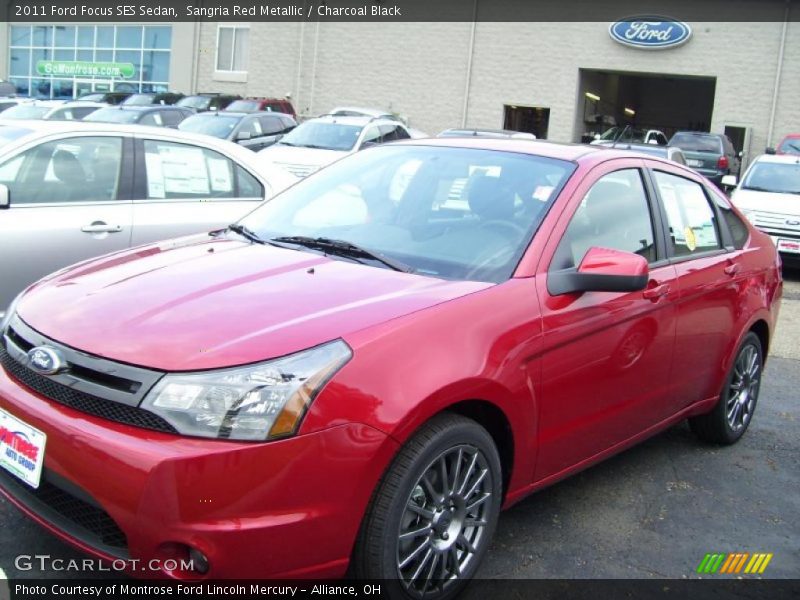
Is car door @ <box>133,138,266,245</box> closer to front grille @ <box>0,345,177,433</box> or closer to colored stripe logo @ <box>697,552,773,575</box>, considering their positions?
front grille @ <box>0,345,177,433</box>

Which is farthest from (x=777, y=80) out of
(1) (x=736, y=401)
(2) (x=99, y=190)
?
(2) (x=99, y=190)

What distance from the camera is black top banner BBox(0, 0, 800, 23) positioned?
84.7ft

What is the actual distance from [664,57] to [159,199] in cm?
2417

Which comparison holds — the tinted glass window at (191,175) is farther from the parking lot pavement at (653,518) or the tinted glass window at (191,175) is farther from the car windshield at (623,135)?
the car windshield at (623,135)

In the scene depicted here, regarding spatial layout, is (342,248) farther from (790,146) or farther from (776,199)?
(790,146)

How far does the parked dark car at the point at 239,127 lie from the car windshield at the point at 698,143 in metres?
9.46

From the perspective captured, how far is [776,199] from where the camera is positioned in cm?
1251

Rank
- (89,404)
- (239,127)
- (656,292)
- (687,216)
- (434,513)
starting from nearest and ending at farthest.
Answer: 1. (89,404)
2. (434,513)
3. (656,292)
4. (687,216)
5. (239,127)

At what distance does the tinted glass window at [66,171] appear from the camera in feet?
17.3

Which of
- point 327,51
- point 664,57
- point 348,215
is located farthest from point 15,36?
point 348,215

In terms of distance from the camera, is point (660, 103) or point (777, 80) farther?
point (660, 103)

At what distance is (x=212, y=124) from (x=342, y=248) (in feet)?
49.4

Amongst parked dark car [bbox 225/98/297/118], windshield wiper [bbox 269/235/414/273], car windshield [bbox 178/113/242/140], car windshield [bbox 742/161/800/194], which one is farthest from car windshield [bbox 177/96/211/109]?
windshield wiper [bbox 269/235/414/273]

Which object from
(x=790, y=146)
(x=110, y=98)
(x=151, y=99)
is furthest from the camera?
(x=110, y=98)
